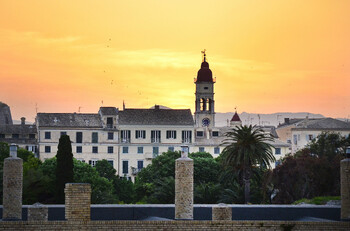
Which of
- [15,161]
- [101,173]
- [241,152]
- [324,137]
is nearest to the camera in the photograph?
[15,161]

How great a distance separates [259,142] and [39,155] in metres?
74.9

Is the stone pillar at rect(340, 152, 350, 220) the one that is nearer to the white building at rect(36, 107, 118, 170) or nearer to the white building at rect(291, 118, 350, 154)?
the white building at rect(36, 107, 118, 170)

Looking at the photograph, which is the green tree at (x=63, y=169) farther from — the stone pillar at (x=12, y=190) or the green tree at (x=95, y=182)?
the stone pillar at (x=12, y=190)

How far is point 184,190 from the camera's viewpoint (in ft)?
124

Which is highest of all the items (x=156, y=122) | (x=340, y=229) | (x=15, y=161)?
(x=156, y=122)

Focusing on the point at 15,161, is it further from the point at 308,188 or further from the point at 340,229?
the point at 308,188

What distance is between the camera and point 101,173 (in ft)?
421

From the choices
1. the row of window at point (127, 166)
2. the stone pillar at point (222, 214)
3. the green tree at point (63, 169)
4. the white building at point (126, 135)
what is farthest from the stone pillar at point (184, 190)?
the row of window at point (127, 166)

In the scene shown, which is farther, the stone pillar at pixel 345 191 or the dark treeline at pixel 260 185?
the dark treeline at pixel 260 185

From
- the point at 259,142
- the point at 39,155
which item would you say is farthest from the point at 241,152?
the point at 39,155

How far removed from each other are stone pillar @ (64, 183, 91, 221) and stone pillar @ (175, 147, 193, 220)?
5.62 meters

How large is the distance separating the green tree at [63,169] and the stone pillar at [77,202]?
48.6m

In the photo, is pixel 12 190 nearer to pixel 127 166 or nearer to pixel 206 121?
→ pixel 127 166

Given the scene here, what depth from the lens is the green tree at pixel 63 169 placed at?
82250 millimetres
